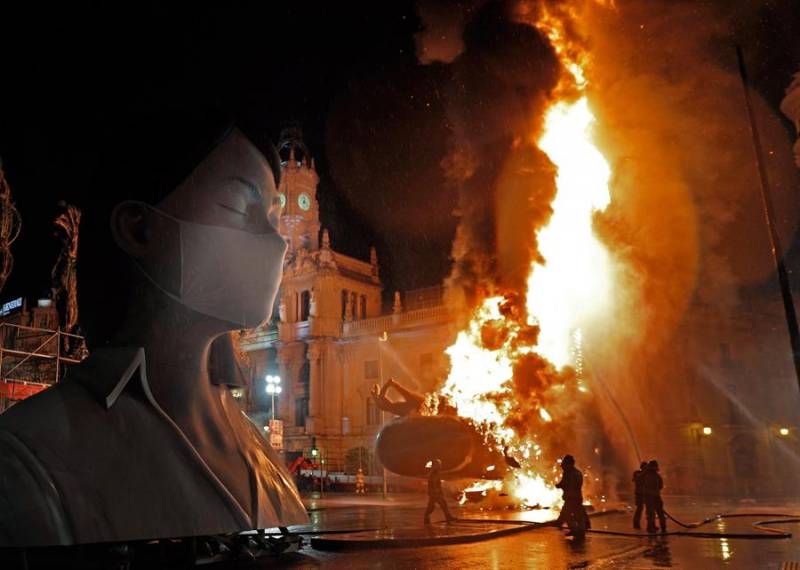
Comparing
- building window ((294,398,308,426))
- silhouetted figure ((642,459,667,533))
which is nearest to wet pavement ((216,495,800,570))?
silhouetted figure ((642,459,667,533))

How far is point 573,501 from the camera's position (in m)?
13.0

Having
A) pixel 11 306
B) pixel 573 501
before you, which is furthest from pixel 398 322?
pixel 573 501

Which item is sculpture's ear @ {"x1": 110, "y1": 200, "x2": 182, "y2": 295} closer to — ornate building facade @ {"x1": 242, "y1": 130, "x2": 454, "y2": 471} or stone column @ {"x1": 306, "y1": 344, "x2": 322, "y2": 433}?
ornate building facade @ {"x1": 242, "y1": 130, "x2": 454, "y2": 471}

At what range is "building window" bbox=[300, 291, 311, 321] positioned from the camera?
54594 millimetres

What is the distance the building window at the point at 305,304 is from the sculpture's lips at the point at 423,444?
130ft

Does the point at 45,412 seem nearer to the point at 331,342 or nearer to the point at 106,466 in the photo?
the point at 106,466

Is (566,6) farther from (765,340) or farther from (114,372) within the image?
(765,340)

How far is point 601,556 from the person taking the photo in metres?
9.55

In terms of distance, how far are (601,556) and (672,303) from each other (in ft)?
97.6

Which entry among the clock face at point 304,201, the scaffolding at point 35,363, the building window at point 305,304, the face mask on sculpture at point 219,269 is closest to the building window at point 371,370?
the building window at point 305,304

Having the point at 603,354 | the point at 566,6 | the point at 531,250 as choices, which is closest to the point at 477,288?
the point at 531,250

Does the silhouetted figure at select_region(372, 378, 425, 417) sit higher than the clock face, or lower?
lower

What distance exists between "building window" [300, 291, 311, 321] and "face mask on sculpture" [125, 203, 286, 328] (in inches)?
1913

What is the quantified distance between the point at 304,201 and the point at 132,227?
53.6 meters
